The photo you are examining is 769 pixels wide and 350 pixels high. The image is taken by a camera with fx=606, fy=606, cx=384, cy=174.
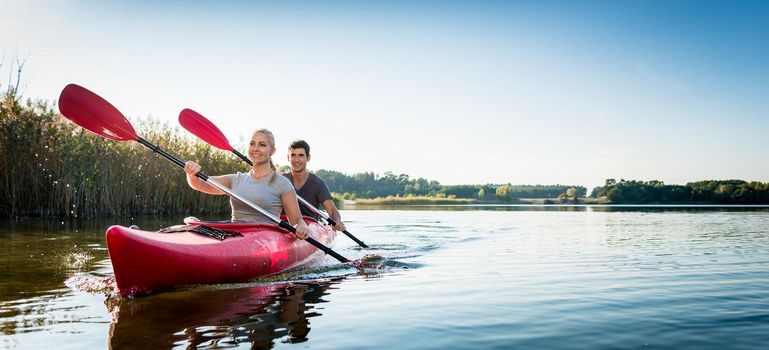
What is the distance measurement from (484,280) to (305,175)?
311 cm

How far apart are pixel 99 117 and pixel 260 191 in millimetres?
1532

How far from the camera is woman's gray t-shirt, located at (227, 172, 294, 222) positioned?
16.9 ft

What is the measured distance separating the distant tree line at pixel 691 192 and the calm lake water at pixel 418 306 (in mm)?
40658

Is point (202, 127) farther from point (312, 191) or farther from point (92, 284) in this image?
point (92, 284)

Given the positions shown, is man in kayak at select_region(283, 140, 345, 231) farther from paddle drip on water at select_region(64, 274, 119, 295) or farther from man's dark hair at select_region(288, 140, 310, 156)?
paddle drip on water at select_region(64, 274, 119, 295)

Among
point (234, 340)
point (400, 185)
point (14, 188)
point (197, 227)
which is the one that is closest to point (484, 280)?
point (197, 227)

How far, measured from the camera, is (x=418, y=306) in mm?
3818

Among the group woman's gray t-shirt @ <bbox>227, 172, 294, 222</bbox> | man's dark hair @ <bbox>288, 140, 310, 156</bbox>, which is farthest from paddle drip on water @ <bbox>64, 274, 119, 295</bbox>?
man's dark hair @ <bbox>288, 140, 310, 156</bbox>

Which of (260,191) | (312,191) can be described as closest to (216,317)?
(260,191)

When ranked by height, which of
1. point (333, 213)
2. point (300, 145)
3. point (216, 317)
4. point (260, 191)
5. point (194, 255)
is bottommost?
point (216, 317)

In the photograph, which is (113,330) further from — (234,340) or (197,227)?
(197,227)

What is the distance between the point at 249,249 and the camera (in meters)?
4.53

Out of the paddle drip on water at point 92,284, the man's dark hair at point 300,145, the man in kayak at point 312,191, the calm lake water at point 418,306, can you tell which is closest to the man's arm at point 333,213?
the man in kayak at point 312,191

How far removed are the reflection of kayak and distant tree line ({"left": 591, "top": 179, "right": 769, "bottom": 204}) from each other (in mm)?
44544
